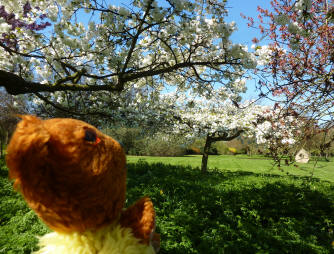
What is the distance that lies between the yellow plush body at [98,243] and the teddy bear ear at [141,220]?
0.03 m

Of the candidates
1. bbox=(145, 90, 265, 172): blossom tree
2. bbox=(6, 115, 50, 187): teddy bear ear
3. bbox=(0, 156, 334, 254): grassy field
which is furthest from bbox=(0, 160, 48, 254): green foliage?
bbox=(145, 90, 265, 172): blossom tree

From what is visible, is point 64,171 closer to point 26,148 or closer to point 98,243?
point 26,148

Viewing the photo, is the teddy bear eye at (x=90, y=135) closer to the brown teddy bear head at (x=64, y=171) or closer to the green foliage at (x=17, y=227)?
the brown teddy bear head at (x=64, y=171)

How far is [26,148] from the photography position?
0.83 metres

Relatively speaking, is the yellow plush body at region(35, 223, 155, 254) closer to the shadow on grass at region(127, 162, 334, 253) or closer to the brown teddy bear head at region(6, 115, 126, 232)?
the brown teddy bear head at region(6, 115, 126, 232)

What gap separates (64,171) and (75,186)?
3.3 inches

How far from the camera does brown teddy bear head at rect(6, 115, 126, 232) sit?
2.80ft

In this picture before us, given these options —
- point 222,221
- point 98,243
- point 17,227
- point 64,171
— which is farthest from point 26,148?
point 222,221

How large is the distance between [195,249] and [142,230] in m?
2.06

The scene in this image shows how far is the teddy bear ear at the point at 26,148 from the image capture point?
0.83 metres

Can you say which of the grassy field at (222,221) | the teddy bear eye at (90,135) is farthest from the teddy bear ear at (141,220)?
the grassy field at (222,221)

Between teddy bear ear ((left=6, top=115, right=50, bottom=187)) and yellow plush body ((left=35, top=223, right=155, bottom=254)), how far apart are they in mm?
420

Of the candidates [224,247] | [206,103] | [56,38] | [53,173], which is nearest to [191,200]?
[224,247]

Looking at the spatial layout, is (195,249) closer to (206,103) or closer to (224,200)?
(224,200)
